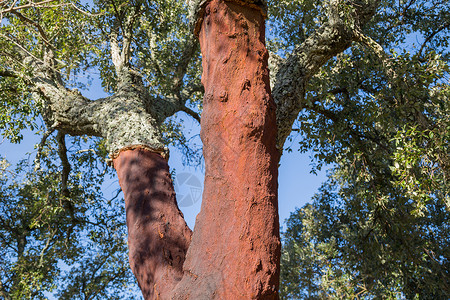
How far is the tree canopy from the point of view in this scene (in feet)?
13.9

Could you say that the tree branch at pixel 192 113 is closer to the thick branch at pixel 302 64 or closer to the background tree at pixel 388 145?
the background tree at pixel 388 145

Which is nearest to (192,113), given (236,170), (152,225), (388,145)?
(388,145)

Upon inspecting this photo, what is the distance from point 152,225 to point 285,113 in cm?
153

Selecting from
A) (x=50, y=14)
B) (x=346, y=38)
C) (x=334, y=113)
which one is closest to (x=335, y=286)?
(x=334, y=113)

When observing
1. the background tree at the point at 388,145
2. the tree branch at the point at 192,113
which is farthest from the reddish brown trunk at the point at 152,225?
the tree branch at the point at 192,113

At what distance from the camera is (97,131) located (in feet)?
13.8

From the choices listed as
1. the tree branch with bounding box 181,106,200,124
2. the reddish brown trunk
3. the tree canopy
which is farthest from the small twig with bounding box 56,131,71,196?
the reddish brown trunk

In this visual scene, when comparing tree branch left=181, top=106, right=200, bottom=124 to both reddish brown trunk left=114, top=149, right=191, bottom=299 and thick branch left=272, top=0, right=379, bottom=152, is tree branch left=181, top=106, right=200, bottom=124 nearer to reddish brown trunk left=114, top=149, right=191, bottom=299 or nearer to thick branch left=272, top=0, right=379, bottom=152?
Result: thick branch left=272, top=0, right=379, bottom=152

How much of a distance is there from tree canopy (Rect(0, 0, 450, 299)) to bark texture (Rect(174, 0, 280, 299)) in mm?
495

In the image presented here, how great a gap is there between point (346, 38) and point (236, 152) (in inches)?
100

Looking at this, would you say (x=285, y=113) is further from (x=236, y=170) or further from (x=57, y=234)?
(x=57, y=234)

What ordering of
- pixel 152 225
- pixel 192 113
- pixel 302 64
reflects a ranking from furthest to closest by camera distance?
pixel 192 113 < pixel 302 64 < pixel 152 225

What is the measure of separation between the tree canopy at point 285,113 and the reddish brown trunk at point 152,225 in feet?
1.04

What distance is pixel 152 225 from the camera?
288 cm
